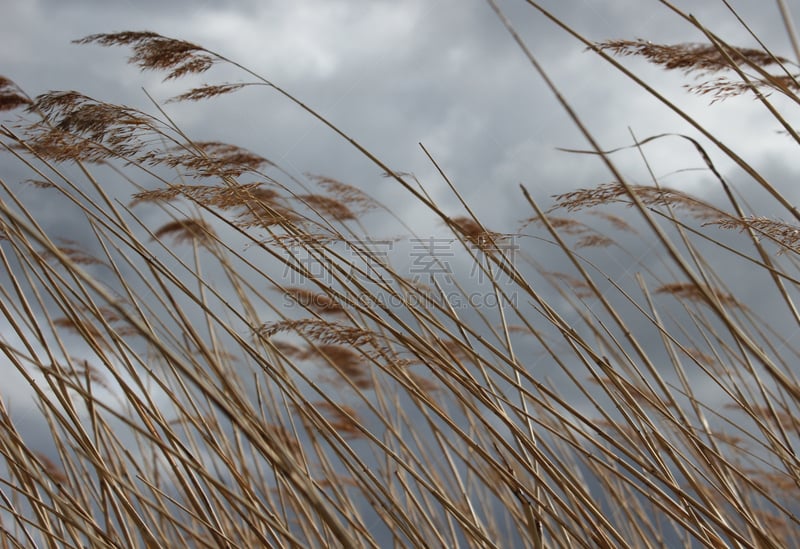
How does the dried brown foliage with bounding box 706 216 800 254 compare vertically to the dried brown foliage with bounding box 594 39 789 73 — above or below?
below

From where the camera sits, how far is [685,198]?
4.99ft

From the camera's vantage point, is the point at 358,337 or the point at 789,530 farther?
the point at 789,530

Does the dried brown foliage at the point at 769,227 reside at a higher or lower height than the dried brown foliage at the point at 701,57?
lower

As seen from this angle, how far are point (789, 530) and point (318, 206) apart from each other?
7.84ft

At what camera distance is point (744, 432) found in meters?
1.67

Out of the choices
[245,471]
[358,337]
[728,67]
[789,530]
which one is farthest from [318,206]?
[789,530]

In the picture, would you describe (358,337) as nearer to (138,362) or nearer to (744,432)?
(138,362)

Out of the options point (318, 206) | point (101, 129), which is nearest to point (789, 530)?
point (318, 206)

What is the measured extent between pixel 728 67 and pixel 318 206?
4.65 feet

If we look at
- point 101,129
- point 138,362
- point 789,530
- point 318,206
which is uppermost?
point 318,206

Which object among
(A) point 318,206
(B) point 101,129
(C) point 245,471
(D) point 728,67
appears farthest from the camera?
(A) point 318,206

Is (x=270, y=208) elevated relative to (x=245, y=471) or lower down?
elevated

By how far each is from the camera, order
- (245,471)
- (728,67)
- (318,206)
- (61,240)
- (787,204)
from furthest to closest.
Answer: (61,240) → (318,206) → (245,471) → (728,67) → (787,204)

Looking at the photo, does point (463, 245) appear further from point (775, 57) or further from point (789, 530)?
point (789, 530)
